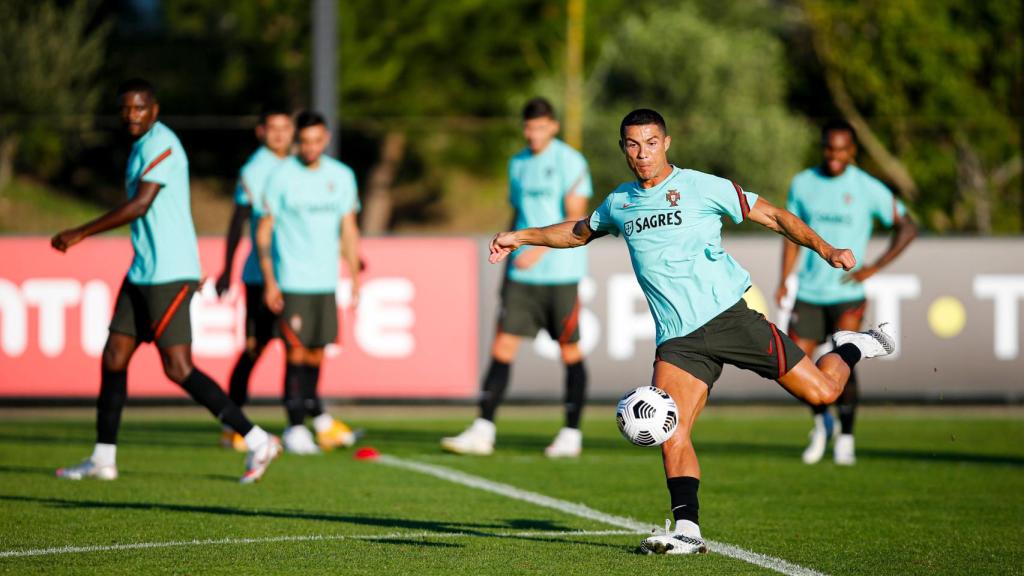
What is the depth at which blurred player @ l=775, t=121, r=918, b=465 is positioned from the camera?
1091 centimetres

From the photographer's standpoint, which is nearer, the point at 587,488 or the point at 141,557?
the point at 141,557

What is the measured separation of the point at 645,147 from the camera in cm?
689

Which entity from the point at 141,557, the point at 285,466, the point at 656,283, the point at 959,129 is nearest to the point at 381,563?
the point at 141,557

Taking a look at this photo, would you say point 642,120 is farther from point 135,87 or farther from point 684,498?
point 135,87

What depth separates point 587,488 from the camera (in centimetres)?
934

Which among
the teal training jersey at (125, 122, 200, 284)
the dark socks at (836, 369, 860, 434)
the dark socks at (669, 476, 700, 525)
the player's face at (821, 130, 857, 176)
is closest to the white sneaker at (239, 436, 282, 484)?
the teal training jersey at (125, 122, 200, 284)

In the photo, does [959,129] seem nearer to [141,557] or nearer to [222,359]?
[222,359]

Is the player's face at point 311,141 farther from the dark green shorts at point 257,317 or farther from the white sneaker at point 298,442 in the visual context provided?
the white sneaker at point 298,442

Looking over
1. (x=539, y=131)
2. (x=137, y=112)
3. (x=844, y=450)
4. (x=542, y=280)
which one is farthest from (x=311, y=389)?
(x=844, y=450)

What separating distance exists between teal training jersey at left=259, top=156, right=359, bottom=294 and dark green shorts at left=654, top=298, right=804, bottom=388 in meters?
4.81

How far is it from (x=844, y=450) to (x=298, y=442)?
4.01m

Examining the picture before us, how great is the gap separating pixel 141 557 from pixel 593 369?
9.35 meters

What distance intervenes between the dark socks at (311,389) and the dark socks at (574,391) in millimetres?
1927

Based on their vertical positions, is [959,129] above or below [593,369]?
above
